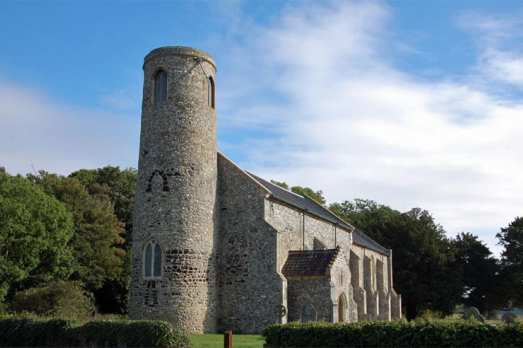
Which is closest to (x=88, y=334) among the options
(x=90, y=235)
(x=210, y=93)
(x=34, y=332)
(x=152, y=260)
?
(x=34, y=332)

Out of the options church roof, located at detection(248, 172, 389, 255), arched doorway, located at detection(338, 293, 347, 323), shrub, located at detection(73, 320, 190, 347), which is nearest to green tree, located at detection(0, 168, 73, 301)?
church roof, located at detection(248, 172, 389, 255)

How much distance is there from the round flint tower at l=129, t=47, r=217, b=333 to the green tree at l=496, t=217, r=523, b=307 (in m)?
39.1

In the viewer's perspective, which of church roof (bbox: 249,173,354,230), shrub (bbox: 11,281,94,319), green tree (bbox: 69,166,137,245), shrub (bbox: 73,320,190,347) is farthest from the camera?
green tree (bbox: 69,166,137,245)

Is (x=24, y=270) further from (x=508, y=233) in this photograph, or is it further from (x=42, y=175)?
(x=508, y=233)

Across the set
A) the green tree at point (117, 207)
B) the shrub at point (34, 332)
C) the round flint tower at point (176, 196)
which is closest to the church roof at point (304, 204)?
the round flint tower at point (176, 196)

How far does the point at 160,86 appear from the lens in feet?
79.3

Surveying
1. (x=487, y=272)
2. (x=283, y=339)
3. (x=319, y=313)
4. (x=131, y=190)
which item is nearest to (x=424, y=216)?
(x=487, y=272)

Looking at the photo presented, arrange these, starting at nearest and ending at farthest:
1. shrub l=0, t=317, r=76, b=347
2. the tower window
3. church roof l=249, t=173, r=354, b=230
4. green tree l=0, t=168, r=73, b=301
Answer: shrub l=0, t=317, r=76, b=347 < the tower window < green tree l=0, t=168, r=73, b=301 < church roof l=249, t=173, r=354, b=230

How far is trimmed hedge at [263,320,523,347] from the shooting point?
12266 millimetres

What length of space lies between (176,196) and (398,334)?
41.6 feet

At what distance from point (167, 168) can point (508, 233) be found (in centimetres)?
4491

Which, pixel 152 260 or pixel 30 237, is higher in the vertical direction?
pixel 30 237

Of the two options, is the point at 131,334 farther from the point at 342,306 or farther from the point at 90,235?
the point at 90,235

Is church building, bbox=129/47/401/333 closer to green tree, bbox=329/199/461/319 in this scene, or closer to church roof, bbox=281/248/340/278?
church roof, bbox=281/248/340/278
